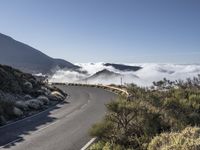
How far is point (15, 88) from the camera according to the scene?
137ft

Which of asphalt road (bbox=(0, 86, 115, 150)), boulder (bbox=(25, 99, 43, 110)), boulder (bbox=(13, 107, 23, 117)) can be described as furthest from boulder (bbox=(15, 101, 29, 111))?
asphalt road (bbox=(0, 86, 115, 150))

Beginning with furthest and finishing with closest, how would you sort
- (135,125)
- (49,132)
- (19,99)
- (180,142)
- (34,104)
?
Result: (19,99) → (34,104) → (49,132) → (135,125) → (180,142)

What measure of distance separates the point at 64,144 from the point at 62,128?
15.9ft

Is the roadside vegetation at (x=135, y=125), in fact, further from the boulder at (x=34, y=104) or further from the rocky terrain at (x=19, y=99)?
the boulder at (x=34, y=104)

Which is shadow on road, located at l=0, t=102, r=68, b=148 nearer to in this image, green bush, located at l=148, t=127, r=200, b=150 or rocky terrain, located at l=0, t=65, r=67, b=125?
rocky terrain, located at l=0, t=65, r=67, b=125

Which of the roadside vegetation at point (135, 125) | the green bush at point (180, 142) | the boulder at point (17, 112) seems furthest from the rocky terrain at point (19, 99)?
the green bush at point (180, 142)

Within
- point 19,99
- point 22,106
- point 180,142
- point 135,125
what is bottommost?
point 22,106

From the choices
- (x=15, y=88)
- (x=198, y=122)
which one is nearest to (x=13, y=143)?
(x=198, y=122)

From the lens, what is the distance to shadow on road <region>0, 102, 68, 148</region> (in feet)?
59.7

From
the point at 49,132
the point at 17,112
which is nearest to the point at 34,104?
the point at 17,112

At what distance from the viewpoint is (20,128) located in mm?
22344

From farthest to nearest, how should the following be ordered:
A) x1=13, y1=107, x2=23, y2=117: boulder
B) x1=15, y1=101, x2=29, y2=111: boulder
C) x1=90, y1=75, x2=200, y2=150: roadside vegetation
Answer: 1. x1=15, y1=101, x2=29, y2=111: boulder
2. x1=13, y1=107, x2=23, y2=117: boulder
3. x1=90, y1=75, x2=200, y2=150: roadside vegetation

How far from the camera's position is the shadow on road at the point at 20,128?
59.7ft

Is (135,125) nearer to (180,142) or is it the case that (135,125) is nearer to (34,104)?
(180,142)
